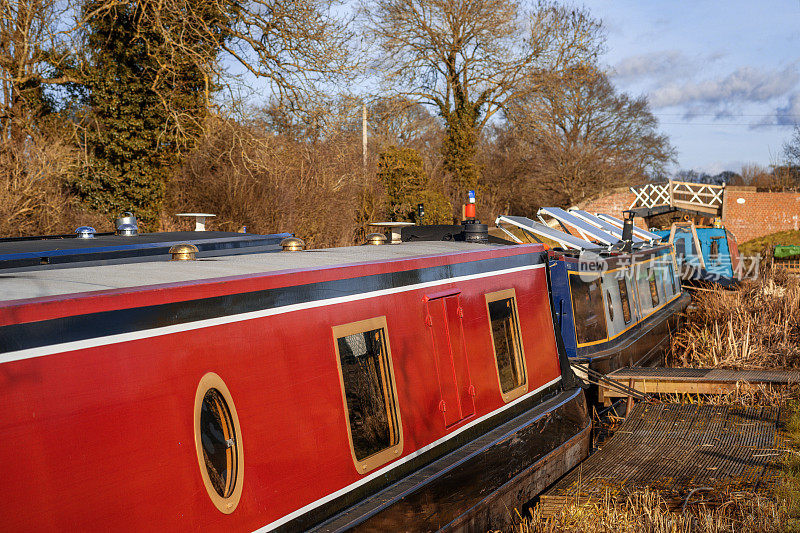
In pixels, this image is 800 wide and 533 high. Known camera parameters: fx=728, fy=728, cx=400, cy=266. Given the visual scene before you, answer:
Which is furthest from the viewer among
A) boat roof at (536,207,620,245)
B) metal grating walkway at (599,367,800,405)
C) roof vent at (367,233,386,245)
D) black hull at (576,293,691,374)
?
boat roof at (536,207,620,245)

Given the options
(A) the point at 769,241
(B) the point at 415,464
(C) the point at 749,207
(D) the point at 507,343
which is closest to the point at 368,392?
(B) the point at 415,464

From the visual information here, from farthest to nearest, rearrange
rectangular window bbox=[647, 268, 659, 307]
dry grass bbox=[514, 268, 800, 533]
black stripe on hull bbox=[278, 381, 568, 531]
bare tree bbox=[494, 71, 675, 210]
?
bare tree bbox=[494, 71, 675, 210] < rectangular window bbox=[647, 268, 659, 307] < dry grass bbox=[514, 268, 800, 533] < black stripe on hull bbox=[278, 381, 568, 531]

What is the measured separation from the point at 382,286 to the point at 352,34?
11.5 m

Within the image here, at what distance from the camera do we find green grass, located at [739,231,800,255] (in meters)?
33.8

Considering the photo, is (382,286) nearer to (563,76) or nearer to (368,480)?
(368,480)

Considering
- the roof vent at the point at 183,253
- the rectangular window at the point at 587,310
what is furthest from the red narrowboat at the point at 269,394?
the rectangular window at the point at 587,310

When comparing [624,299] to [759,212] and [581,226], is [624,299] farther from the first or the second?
[759,212]

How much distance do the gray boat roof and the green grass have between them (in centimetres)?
3263

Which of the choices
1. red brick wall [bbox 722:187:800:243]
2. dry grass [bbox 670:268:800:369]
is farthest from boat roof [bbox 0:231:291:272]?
red brick wall [bbox 722:187:800:243]

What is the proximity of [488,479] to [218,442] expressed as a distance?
2265 millimetres

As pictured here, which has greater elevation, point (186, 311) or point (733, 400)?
point (186, 311)

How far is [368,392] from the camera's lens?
3936 millimetres

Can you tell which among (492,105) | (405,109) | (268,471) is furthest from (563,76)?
(268,471)

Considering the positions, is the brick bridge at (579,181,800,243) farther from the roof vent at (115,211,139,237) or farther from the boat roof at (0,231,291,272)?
the roof vent at (115,211,139,237)
